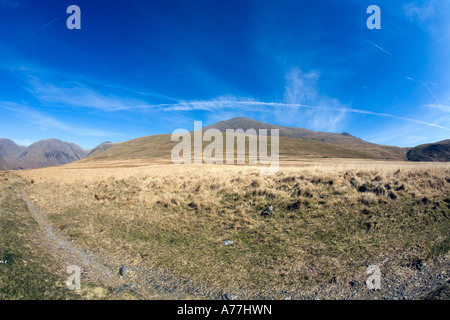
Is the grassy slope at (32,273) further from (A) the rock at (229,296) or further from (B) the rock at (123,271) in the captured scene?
(A) the rock at (229,296)

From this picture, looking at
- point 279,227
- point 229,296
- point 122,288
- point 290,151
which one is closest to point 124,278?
point 122,288

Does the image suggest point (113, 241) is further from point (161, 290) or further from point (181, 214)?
point (161, 290)

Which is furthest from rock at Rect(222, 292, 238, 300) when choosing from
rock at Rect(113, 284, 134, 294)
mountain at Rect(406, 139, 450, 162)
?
mountain at Rect(406, 139, 450, 162)

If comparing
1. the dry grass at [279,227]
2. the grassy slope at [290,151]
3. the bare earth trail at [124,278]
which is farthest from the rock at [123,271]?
the grassy slope at [290,151]

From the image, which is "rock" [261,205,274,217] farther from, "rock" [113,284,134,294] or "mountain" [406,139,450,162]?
"mountain" [406,139,450,162]

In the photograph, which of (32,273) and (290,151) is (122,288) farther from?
(290,151)

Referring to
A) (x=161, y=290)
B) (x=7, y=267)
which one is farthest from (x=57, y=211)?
(x=161, y=290)
